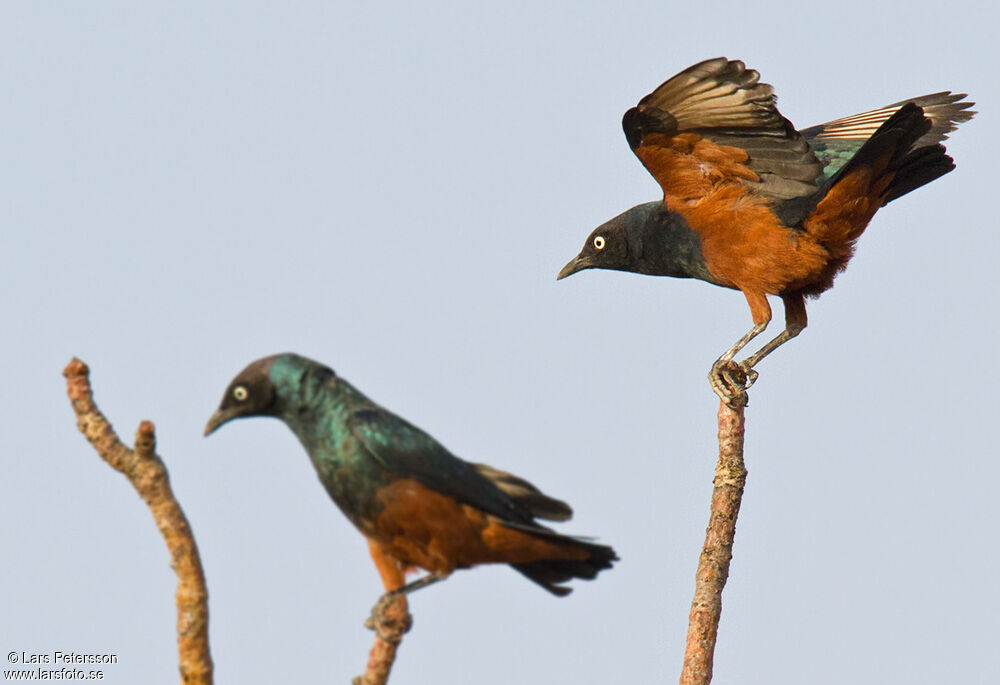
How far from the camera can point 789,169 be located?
381 inches

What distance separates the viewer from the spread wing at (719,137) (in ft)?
29.9

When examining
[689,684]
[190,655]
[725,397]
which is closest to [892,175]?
[725,397]

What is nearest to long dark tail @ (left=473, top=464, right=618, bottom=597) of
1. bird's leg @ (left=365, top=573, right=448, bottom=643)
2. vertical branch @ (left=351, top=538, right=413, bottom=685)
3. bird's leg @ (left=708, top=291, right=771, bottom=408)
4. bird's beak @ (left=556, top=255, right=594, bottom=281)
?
bird's leg @ (left=365, top=573, right=448, bottom=643)

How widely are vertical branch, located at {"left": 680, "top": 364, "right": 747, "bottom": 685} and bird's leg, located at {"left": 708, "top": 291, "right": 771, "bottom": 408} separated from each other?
482 mm

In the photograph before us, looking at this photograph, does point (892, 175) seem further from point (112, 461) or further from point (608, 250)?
point (112, 461)

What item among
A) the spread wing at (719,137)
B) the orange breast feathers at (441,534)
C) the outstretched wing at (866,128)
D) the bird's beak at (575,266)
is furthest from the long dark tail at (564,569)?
the bird's beak at (575,266)

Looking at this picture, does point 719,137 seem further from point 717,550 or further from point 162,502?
point 162,502

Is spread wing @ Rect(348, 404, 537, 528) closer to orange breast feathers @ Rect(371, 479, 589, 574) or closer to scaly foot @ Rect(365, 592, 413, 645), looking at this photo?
orange breast feathers @ Rect(371, 479, 589, 574)

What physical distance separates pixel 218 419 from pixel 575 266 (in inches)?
256

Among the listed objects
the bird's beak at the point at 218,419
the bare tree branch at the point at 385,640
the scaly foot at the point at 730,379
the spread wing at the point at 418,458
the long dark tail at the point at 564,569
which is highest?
the scaly foot at the point at 730,379

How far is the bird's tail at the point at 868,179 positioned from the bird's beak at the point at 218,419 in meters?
5.19

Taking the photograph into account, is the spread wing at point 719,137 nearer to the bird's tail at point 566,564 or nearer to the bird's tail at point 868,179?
the bird's tail at point 868,179

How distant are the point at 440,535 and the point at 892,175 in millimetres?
5589

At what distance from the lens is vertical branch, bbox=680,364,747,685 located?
6.75 metres
